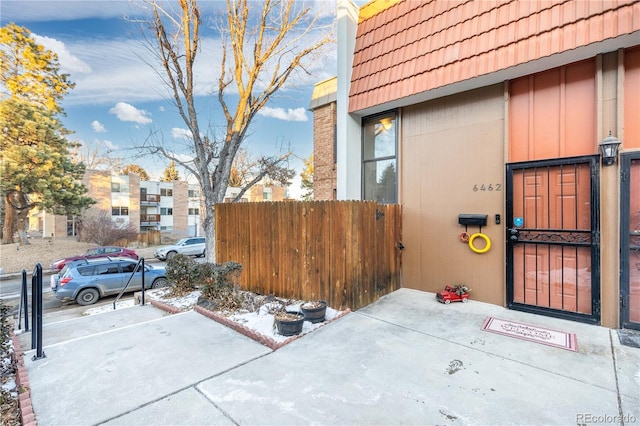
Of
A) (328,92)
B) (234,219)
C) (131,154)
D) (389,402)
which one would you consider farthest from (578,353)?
(131,154)

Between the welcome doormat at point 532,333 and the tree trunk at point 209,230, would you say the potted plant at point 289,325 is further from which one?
the tree trunk at point 209,230

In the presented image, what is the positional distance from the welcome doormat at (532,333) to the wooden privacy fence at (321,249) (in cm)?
173

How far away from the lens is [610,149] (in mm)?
3412

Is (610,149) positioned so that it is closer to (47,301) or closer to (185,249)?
(47,301)

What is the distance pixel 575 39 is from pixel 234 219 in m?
6.03

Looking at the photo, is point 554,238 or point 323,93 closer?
point 554,238

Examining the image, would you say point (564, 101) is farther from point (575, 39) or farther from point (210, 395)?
point (210, 395)

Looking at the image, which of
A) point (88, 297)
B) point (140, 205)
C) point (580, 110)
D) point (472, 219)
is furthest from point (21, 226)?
point (580, 110)

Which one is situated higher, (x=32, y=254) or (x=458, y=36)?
(x=458, y=36)

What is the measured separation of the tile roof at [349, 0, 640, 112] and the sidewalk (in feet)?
11.7

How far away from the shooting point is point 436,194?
16.5 ft

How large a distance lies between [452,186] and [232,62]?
7604mm

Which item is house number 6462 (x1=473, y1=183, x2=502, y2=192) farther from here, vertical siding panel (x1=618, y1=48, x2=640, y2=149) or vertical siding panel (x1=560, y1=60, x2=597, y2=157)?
vertical siding panel (x1=618, y1=48, x2=640, y2=149)

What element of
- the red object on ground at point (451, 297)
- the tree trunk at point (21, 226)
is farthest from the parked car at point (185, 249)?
the red object on ground at point (451, 297)
